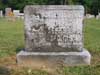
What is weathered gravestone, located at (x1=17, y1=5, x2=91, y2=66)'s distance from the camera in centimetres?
853

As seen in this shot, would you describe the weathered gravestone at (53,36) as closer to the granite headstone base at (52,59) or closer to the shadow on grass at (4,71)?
the granite headstone base at (52,59)

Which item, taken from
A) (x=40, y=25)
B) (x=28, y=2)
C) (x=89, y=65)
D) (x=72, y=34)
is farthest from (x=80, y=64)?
(x=28, y=2)

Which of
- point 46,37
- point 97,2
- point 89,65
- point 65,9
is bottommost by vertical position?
point 97,2

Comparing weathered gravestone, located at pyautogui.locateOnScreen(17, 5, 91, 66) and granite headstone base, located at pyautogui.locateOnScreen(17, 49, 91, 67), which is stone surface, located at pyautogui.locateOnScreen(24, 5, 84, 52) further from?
granite headstone base, located at pyautogui.locateOnScreen(17, 49, 91, 67)

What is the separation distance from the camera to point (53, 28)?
877 centimetres

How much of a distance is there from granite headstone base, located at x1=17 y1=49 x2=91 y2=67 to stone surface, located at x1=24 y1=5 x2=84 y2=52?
276 millimetres

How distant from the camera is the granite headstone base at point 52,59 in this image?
8516 mm

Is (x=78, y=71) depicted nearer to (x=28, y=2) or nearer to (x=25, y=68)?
(x=25, y=68)

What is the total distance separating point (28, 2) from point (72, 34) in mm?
49506

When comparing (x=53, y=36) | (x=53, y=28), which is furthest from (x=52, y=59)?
(x=53, y=28)

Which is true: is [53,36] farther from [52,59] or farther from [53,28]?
[52,59]

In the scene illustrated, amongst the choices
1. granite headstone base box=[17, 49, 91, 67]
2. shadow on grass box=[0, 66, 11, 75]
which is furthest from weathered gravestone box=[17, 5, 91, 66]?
shadow on grass box=[0, 66, 11, 75]

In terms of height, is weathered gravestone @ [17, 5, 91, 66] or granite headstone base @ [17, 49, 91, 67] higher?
weathered gravestone @ [17, 5, 91, 66]

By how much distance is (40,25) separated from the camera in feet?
28.6
